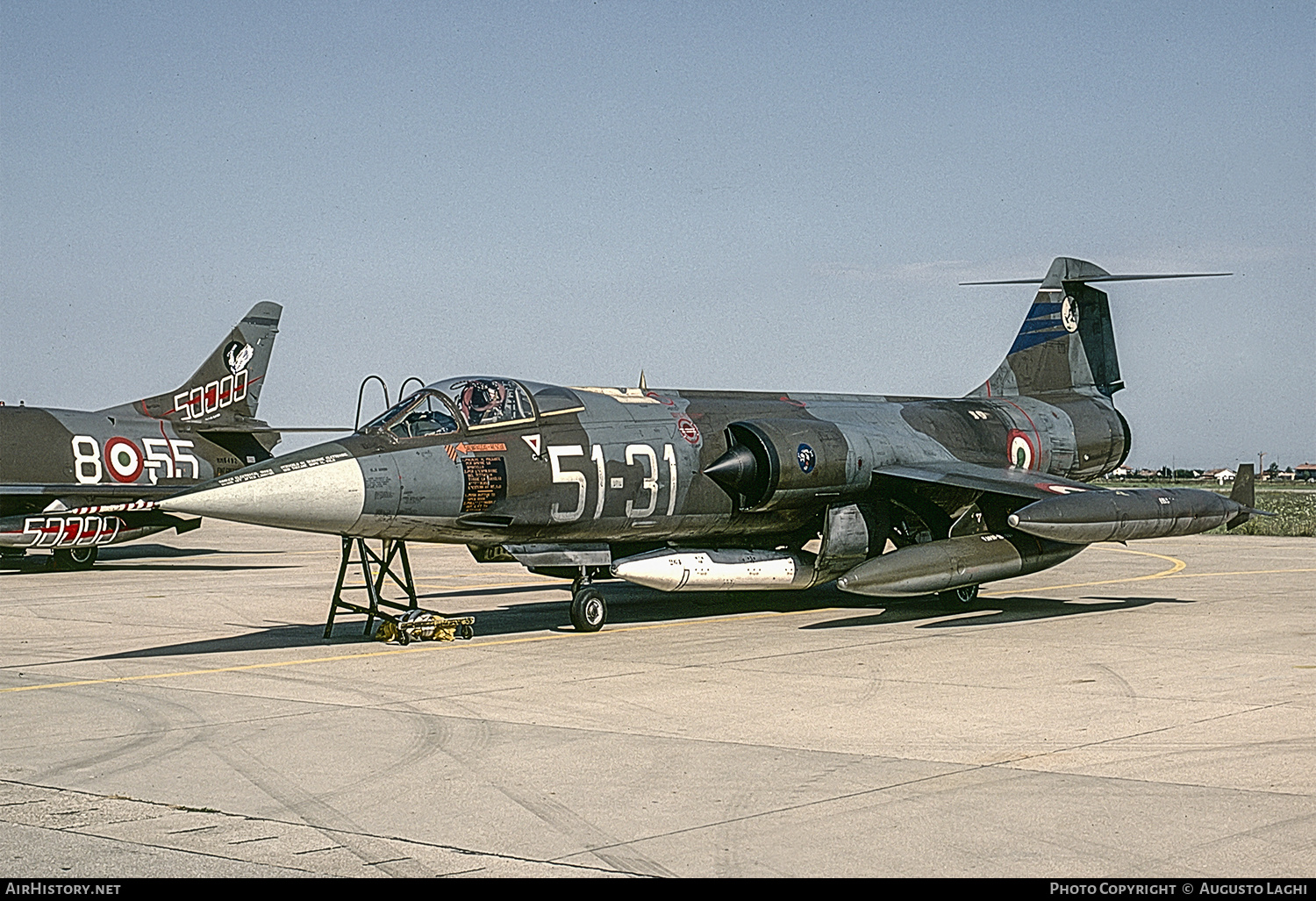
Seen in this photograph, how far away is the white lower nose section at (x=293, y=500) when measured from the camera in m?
11.6

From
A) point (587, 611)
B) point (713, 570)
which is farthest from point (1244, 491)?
point (587, 611)

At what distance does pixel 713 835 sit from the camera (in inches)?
240

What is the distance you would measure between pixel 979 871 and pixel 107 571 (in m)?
22.0

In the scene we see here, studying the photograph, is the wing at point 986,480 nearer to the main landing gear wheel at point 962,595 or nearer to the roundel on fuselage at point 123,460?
the main landing gear wheel at point 962,595

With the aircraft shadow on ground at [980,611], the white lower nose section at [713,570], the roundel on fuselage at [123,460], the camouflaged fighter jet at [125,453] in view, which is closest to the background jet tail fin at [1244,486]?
the aircraft shadow on ground at [980,611]

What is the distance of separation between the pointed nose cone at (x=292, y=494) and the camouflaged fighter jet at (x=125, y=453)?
8861 mm

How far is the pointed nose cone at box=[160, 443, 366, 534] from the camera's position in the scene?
11602mm

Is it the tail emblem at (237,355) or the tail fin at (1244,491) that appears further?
the tail emblem at (237,355)

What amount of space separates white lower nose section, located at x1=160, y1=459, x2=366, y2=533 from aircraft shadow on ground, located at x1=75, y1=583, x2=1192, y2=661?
5.96 feet

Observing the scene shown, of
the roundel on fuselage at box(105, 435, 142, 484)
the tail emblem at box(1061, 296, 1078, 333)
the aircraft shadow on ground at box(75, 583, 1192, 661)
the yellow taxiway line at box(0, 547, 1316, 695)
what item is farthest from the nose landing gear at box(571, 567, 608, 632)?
the roundel on fuselage at box(105, 435, 142, 484)

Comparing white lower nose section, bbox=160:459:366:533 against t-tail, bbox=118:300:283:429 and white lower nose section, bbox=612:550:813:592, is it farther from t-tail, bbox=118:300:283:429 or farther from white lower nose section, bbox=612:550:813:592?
t-tail, bbox=118:300:283:429

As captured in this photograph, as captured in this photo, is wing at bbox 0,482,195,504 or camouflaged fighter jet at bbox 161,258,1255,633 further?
wing at bbox 0,482,195,504

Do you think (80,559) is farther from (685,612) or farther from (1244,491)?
(1244,491)

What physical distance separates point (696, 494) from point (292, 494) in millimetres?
4769
